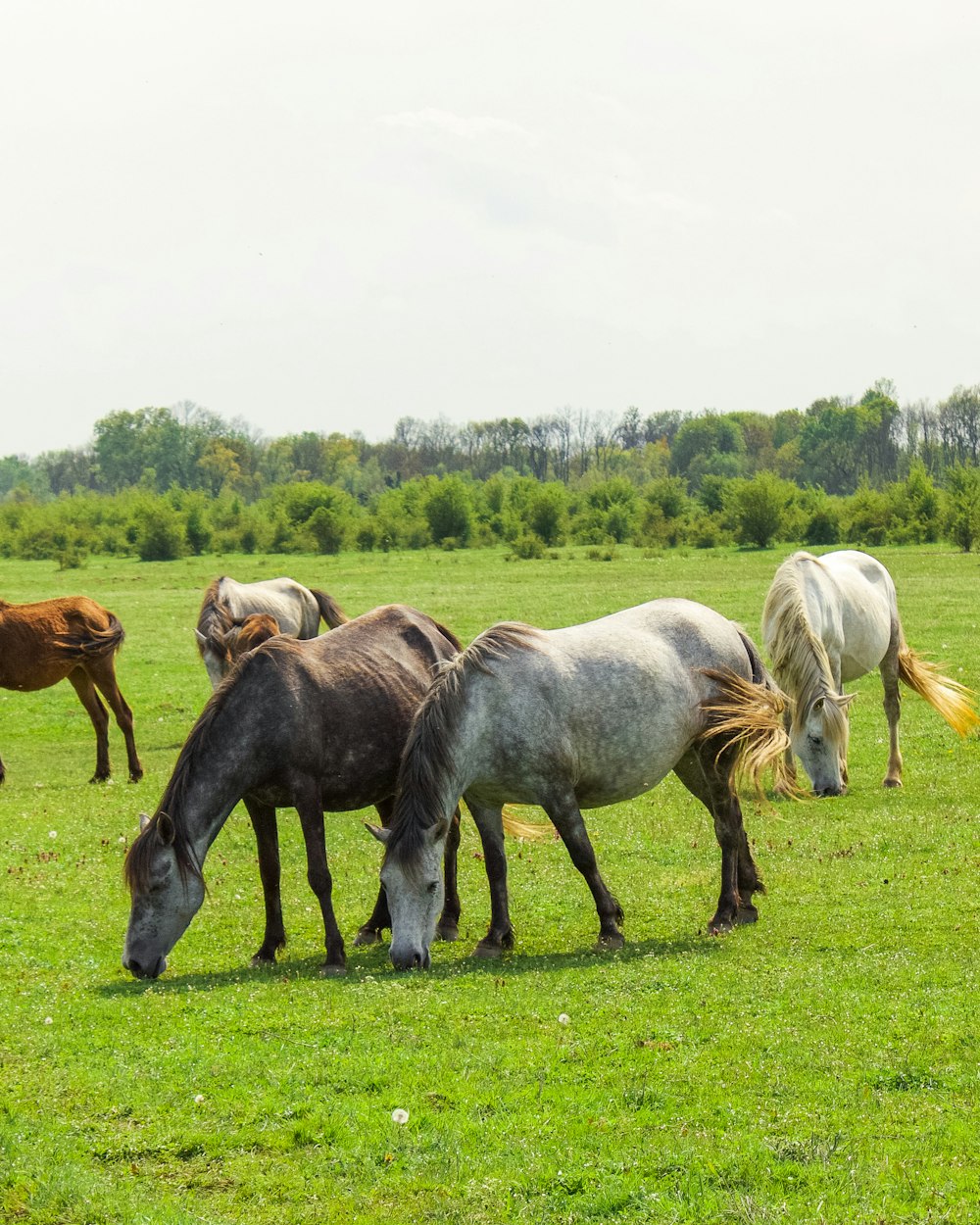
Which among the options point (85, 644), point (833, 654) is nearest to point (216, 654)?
point (85, 644)

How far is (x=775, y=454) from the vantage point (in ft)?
430

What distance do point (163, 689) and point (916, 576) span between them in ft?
92.6

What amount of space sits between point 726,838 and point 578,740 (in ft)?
5.19

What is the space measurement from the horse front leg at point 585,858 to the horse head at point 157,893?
8.28 feet

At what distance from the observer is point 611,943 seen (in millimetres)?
8906

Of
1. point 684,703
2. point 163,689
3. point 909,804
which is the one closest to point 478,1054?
point 684,703

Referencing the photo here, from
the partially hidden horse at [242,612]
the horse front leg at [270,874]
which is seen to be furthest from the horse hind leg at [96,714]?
the horse front leg at [270,874]

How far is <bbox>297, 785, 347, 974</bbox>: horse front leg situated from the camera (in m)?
8.62

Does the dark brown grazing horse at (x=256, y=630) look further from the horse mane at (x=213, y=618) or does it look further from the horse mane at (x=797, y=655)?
the horse mane at (x=797, y=655)

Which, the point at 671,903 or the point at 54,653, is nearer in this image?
the point at 671,903

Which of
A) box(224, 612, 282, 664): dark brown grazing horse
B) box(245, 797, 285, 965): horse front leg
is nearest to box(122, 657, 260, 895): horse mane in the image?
box(245, 797, 285, 965): horse front leg

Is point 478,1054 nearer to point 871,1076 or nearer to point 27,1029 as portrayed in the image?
point 871,1076

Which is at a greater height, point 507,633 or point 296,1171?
point 507,633

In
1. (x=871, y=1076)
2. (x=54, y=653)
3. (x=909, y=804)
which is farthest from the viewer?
(x=54, y=653)
